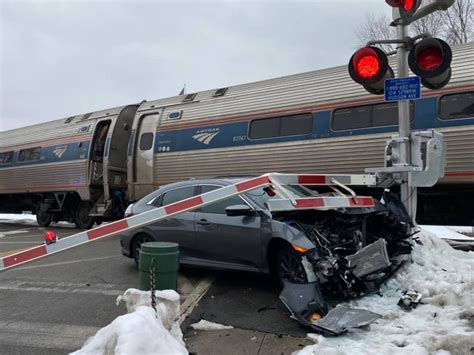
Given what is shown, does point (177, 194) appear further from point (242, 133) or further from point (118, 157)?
point (118, 157)

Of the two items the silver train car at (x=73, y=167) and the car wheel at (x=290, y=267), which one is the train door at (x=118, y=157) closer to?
the silver train car at (x=73, y=167)

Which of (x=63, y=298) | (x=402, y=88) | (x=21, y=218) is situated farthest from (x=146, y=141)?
(x=21, y=218)

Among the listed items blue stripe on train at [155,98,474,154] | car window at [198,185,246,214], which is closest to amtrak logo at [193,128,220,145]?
blue stripe on train at [155,98,474,154]

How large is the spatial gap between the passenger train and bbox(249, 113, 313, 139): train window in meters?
0.03

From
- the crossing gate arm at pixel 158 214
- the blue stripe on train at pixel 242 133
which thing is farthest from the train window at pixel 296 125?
the crossing gate arm at pixel 158 214

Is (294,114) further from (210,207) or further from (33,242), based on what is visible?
(33,242)

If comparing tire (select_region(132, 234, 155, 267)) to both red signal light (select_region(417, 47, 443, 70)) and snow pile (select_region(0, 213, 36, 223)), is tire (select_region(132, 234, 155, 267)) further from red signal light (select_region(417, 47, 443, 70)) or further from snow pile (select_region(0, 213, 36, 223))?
snow pile (select_region(0, 213, 36, 223))

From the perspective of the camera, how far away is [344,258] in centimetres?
540

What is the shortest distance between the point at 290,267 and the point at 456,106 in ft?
16.5

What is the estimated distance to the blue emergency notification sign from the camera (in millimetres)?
5855

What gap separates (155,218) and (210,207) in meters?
2.31

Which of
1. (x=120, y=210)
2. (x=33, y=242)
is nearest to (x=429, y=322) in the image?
(x=33, y=242)

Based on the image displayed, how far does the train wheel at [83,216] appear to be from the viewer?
15.8 meters

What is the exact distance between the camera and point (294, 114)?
10.6m
